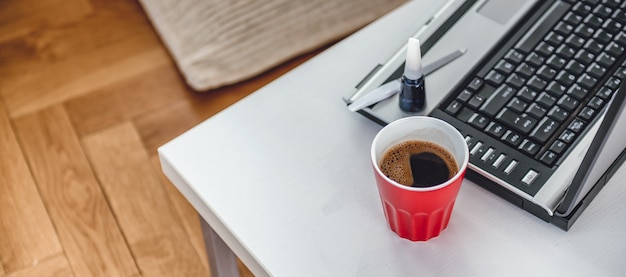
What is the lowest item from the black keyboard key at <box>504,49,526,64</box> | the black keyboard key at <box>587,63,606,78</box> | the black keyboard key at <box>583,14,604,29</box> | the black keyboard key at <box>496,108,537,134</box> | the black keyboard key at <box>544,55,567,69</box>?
the black keyboard key at <box>496,108,537,134</box>

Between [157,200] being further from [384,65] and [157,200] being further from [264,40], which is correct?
[384,65]

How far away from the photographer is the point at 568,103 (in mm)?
722

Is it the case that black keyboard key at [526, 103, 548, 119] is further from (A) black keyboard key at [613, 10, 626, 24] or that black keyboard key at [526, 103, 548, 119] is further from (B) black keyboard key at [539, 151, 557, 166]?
(A) black keyboard key at [613, 10, 626, 24]

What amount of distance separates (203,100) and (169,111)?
0.07m

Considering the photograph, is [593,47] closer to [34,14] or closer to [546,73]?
[546,73]

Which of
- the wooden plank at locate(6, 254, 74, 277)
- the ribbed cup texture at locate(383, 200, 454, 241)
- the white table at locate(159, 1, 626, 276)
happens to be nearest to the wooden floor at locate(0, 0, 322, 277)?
the wooden plank at locate(6, 254, 74, 277)

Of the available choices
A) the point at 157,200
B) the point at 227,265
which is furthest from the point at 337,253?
the point at 157,200

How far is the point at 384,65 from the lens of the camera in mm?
795

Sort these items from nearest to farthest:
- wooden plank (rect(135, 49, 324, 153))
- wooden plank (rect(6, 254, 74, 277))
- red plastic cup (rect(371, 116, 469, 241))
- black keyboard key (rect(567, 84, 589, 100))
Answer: red plastic cup (rect(371, 116, 469, 241)) → black keyboard key (rect(567, 84, 589, 100)) → wooden plank (rect(6, 254, 74, 277)) → wooden plank (rect(135, 49, 324, 153))

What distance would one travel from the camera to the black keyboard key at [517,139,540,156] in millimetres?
695

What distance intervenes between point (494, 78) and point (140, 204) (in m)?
0.78

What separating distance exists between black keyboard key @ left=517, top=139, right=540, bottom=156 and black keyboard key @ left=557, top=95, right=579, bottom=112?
0.05 m

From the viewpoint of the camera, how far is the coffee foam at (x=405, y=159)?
65cm

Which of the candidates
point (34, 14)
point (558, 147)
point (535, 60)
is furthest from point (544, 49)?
point (34, 14)
